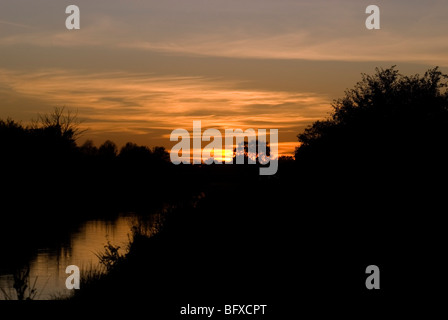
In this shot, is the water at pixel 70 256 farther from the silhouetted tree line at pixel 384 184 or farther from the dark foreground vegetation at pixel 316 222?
the silhouetted tree line at pixel 384 184

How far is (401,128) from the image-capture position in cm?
3875

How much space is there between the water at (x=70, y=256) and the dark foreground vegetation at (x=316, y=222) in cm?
251

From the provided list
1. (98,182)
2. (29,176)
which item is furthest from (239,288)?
(98,182)

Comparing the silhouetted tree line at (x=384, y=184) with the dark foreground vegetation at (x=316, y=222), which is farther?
the silhouetted tree line at (x=384, y=184)

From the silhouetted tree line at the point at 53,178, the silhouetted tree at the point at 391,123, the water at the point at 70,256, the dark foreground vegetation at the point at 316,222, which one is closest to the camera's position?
the dark foreground vegetation at the point at 316,222

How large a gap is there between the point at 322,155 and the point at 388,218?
19793 mm

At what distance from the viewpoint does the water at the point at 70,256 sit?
21.8m

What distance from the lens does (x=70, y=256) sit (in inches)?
1141

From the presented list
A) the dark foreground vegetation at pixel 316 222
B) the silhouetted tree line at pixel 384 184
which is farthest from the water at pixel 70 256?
the silhouetted tree line at pixel 384 184

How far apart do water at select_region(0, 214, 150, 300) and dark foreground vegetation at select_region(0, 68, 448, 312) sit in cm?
251

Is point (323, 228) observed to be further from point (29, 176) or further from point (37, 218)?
point (29, 176)

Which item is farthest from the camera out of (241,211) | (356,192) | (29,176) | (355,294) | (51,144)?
(51,144)

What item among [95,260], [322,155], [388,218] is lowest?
[95,260]

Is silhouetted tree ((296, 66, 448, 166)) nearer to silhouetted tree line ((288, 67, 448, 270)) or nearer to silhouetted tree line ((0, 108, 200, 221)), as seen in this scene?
silhouetted tree line ((288, 67, 448, 270))
